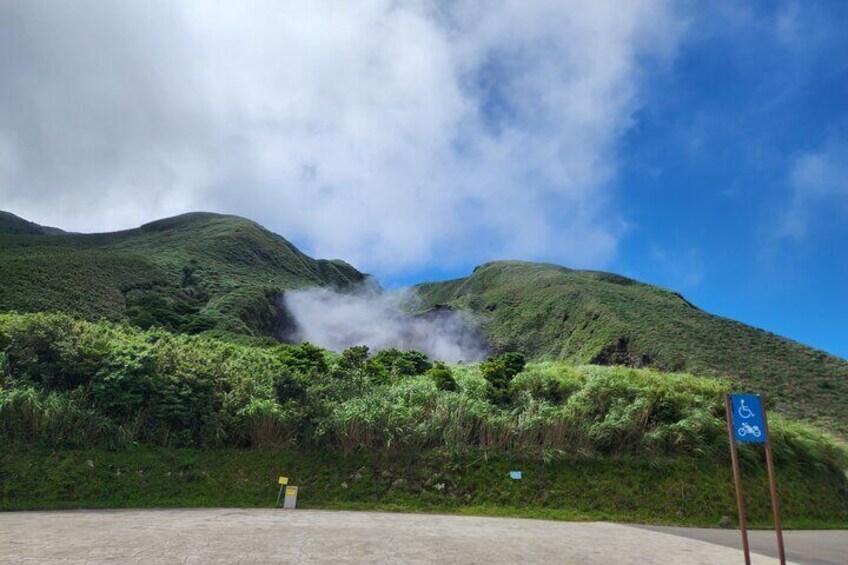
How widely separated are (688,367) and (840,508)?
23.0 m

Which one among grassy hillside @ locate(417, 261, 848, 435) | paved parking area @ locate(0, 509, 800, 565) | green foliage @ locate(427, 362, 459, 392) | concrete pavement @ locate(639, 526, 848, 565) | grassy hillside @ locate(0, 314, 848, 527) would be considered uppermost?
grassy hillside @ locate(417, 261, 848, 435)

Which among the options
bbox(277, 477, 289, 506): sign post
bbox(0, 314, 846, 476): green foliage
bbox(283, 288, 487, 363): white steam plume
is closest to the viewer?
bbox(277, 477, 289, 506): sign post

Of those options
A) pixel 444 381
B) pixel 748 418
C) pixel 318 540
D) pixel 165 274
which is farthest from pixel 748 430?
pixel 165 274

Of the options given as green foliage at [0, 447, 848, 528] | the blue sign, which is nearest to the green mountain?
green foliage at [0, 447, 848, 528]

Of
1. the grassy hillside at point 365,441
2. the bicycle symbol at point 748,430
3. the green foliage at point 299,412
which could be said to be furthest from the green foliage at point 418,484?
the bicycle symbol at point 748,430

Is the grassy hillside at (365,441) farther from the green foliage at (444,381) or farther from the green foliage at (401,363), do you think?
the green foliage at (401,363)

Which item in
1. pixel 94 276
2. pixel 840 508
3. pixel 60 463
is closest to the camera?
pixel 60 463

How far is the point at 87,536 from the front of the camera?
9.33 meters

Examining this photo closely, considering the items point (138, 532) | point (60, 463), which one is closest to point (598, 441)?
point (138, 532)

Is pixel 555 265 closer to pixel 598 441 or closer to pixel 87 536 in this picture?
pixel 598 441

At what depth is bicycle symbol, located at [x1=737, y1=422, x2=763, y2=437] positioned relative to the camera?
27.1 ft

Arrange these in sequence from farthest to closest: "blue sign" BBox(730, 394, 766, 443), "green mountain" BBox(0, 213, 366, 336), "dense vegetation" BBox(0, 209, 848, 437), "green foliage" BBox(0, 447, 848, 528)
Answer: "dense vegetation" BBox(0, 209, 848, 437) → "green mountain" BBox(0, 213, 366, 336) → "green foliage" BBox(0, 447, 848, 528) → "blue sign" BBox(730, 394, 766, 443)

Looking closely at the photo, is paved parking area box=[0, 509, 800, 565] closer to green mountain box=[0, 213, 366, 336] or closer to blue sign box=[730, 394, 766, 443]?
blue sign box=[730, 394, 766, 443]

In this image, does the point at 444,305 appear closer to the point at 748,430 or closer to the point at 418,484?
the point at 418,484
